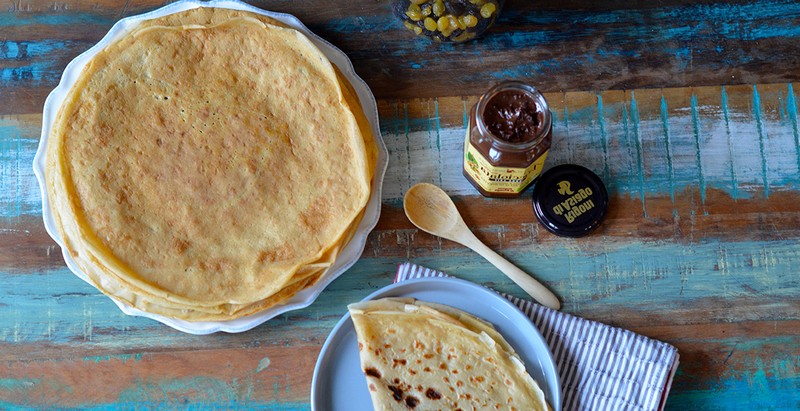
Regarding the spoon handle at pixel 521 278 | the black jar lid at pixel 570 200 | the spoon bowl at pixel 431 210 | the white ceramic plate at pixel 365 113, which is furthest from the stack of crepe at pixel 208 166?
the black jar lid at pixel 570 200

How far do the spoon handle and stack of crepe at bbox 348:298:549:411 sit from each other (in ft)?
0.60

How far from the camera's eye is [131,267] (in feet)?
5.73

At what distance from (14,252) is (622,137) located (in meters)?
1.81

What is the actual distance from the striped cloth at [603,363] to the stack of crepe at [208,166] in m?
0.36

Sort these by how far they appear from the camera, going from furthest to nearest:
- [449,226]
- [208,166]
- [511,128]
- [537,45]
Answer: [537,45] < [449,226] < [208,166] < [511,128]

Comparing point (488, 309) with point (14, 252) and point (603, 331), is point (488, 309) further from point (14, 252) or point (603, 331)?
point (14, 252)

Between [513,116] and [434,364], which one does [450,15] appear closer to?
[513,116]

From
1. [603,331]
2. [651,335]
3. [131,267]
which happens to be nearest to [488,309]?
[603,331]

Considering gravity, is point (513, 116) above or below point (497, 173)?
above

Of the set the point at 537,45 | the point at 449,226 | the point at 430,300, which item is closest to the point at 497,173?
the point at 449,226

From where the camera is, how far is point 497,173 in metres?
1.78

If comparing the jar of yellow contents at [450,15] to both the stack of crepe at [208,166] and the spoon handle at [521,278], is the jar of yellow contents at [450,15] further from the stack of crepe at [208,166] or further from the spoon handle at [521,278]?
the spoon handle at [521,278]

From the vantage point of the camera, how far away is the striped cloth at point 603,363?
1859mm

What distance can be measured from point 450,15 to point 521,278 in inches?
29.7
